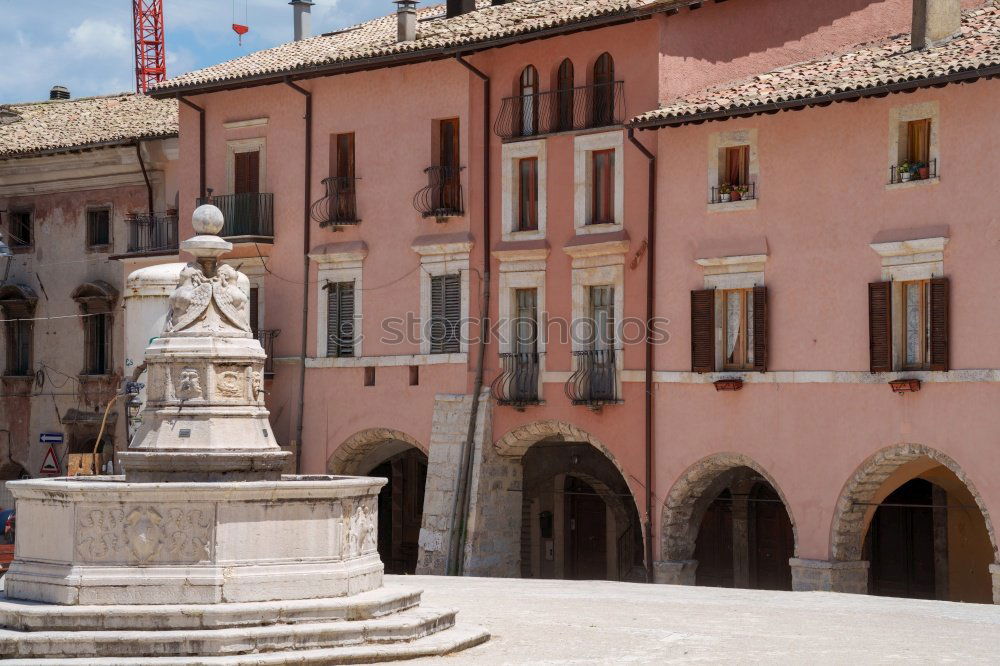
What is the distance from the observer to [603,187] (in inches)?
1366

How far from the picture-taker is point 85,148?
4428cm

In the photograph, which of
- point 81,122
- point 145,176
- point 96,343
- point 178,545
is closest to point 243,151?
point 145,176

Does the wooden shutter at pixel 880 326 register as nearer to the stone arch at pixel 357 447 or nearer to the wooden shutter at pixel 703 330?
the wooden shutter at pixel 703 330

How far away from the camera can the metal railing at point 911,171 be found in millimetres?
29625

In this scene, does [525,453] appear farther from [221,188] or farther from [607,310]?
[221,188]

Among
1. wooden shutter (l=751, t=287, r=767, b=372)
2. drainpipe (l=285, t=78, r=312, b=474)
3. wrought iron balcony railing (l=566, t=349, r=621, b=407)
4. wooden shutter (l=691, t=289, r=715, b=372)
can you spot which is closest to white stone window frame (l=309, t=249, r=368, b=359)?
drainpipe (l=285, t=78, r=312, b=474)

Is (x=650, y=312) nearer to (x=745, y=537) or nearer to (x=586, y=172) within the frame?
(x=586, y=172)

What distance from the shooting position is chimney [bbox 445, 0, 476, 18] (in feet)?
134

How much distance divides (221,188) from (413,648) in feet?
76.9

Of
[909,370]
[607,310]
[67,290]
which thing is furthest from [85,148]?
[909,370]

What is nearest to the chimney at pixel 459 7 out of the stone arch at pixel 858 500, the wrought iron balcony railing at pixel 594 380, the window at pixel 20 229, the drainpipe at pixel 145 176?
the drainpipe at pixel 145 176

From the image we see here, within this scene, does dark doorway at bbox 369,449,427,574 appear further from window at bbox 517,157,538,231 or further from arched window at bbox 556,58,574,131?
arched window at bbox 556,58,574,131

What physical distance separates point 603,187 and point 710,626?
14.9 m

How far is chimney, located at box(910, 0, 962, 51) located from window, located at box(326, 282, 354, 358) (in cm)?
1252
